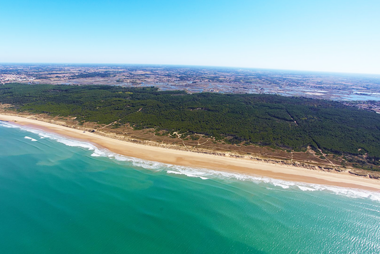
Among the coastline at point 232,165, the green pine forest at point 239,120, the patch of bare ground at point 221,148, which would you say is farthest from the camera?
the green pine forest at point 239,120

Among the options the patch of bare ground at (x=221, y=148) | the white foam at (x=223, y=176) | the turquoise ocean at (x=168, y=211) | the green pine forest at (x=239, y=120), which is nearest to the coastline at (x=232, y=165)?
the white foam at (x=223, y=176)

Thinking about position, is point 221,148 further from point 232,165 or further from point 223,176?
point 223,176

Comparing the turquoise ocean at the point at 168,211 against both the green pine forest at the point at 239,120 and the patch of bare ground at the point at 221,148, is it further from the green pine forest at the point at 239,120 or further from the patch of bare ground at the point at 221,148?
the green pine forest at the point at 239,120

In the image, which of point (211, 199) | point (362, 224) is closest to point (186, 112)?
point (211, 199)

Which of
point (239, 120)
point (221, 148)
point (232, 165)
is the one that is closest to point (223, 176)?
point (232, 165)

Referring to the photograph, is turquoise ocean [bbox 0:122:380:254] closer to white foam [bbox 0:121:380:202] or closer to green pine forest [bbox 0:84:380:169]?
white foam [bbox 0:121:380:202]

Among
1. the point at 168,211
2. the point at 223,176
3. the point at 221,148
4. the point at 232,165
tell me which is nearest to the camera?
the point at 168,211

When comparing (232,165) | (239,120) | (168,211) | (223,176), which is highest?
(239,120)
